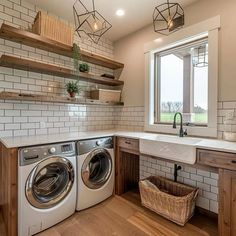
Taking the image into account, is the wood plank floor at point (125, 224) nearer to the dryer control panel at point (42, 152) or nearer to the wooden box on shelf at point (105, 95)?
the dryer control panel at point (42, 152)

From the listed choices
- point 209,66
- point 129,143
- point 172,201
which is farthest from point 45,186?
point 209,66

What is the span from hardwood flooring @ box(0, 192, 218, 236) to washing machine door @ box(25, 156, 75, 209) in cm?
31

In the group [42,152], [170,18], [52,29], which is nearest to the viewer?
[170,18]

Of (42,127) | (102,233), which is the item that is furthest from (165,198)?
(42,127)

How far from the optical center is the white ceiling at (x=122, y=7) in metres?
2.24

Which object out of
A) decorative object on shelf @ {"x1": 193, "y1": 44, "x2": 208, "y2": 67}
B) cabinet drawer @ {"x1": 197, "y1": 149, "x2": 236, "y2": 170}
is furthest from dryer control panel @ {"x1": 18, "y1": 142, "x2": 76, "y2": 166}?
decorative object on shelf @ {"x1": 193, "y1": 44, "x2": 208, "y2": 67}

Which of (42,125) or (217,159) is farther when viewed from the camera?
(42,125)

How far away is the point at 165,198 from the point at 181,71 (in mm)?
1759

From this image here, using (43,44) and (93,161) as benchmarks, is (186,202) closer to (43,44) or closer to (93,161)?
(93,161)

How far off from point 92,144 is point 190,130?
51.7 inches

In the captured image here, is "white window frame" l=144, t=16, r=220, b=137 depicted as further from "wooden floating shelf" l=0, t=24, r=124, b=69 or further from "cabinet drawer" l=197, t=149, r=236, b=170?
"wooden floating shelf" l=0, t=24, r=124, b=69

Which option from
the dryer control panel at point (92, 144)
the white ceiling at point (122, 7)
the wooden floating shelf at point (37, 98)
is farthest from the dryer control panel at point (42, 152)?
the white ceiling at point (122, 7)

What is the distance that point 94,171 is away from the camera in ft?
7.95

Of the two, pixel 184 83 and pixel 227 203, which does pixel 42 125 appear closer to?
pixel 184 83
